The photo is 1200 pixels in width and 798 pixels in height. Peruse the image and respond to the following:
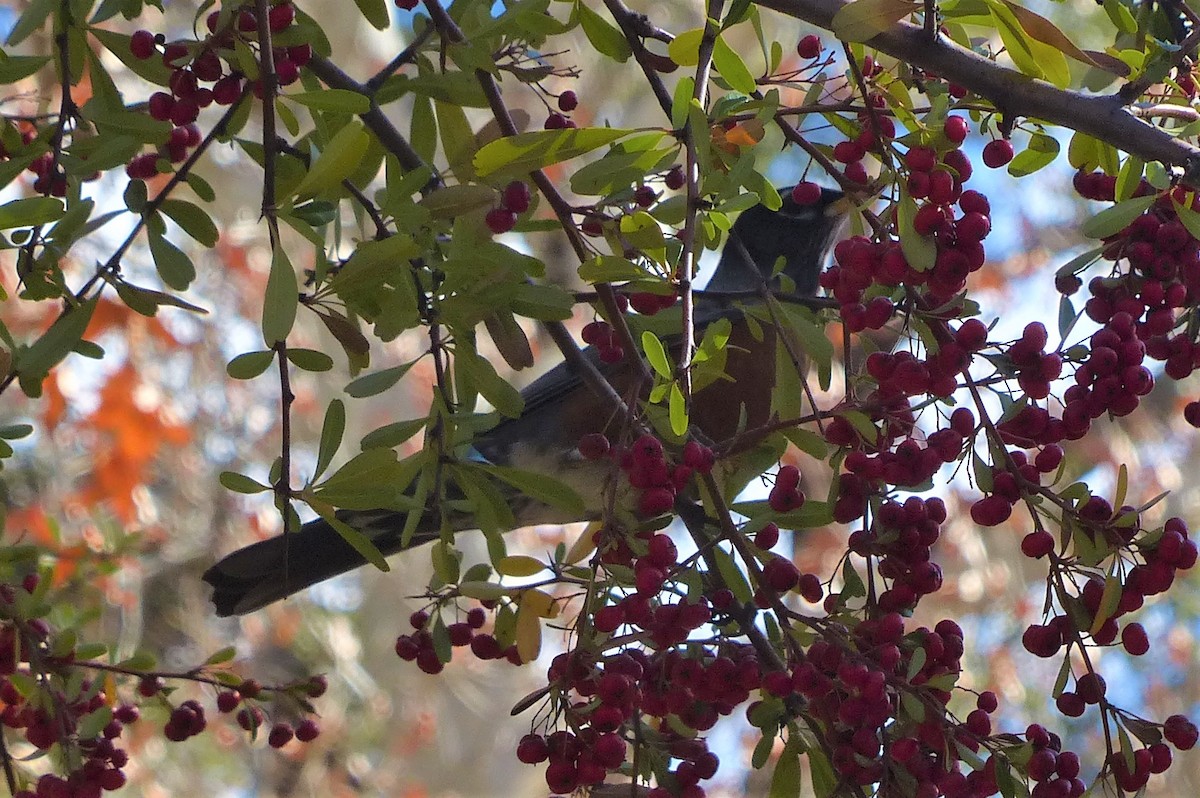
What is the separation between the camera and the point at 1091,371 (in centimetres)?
119

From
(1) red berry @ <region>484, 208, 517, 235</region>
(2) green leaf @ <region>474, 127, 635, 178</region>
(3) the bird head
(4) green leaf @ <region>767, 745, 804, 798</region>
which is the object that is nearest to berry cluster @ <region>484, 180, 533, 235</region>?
(1) red berry @ <region>484, 208, 517, 235</region>

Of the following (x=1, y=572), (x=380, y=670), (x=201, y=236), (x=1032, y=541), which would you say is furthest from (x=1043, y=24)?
(x=380, y=670)

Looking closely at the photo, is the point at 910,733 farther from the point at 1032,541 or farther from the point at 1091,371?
the point at 1091,371

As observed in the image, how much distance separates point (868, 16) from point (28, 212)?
0.84 m

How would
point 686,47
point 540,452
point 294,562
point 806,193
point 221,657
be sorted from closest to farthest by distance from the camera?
point 686,47 < point 806,193 < point 221,657 < point 294,562 < point 540,452

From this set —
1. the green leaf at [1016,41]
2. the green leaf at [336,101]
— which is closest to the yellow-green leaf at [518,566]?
the green leaf at [336,101]

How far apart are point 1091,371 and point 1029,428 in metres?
0.08

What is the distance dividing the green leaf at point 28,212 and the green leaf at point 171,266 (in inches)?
11.3

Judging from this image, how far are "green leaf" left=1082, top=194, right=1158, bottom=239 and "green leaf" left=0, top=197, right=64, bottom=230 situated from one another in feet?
3.32

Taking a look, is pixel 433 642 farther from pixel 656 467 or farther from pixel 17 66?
pixel 17 66

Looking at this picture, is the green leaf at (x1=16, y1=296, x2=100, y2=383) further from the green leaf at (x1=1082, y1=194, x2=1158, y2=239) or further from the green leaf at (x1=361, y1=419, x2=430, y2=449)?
the green leaf at (x1=1082, y1=194, x2=1158, y2=239)

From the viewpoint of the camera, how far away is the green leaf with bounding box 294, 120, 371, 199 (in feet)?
3.89

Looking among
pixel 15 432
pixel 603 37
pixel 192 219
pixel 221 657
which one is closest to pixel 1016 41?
pixel 603 37

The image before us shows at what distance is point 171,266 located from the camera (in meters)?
1.58
